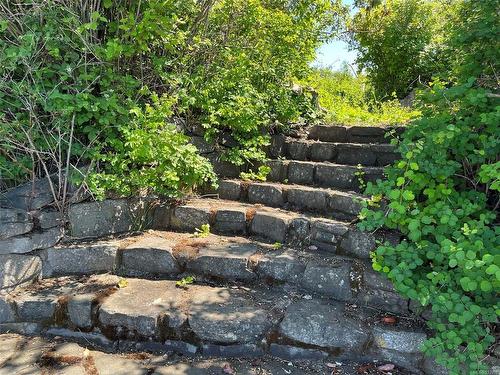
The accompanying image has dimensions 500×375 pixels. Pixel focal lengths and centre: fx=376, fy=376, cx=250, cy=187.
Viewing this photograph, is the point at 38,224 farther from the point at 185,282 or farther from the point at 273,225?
the point at 273,225

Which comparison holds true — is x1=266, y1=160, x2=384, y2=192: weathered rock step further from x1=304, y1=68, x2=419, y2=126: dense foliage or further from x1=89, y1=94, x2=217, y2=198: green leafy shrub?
x1=89, y1=94, x2=217, y2=198: green leafy shrub

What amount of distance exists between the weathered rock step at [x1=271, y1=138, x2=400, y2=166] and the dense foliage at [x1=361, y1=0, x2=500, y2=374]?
1.19m

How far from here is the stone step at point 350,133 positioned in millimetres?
4048

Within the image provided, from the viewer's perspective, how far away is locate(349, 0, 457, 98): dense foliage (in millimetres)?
6643

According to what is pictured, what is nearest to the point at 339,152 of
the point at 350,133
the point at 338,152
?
the point at 338,152

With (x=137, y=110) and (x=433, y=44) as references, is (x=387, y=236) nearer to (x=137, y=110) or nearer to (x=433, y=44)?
(x=137, y=110)

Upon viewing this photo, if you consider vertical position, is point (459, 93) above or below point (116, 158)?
above

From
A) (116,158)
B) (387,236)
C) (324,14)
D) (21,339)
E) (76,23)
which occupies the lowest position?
(21,339)

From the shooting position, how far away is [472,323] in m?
1.80

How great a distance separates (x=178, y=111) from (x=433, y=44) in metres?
5.35

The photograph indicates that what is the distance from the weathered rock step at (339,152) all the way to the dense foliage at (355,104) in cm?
42

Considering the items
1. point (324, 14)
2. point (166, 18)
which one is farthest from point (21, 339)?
point (324, 14)

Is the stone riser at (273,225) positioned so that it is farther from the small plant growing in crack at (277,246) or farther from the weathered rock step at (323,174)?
the weathered rock step at (323,174)

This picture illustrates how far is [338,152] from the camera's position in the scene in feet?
12.9
